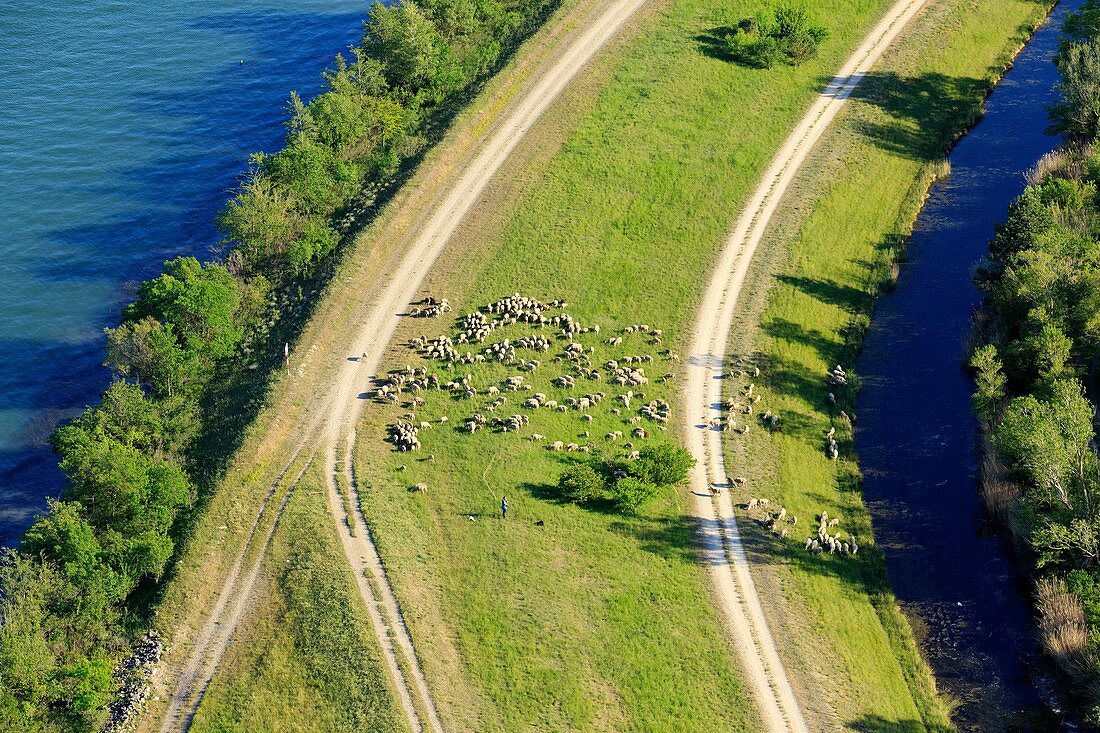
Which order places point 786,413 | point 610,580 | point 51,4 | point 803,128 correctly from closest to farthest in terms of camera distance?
point 610,580, point 786,413, point 803,128, point 51,4

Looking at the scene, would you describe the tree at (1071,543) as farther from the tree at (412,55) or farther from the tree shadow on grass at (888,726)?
the tree at (412,55)

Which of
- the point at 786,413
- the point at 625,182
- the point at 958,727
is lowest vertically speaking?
the point at 958,727

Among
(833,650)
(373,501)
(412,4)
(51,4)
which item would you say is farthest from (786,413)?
(51,4)

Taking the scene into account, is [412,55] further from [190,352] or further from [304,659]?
[304,659]

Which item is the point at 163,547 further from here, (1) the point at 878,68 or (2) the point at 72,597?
(1) the point at 878,68

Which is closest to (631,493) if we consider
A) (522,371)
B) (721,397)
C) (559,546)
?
(559,546)

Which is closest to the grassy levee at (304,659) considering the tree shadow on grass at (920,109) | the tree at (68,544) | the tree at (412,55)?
the tree at (68,544)

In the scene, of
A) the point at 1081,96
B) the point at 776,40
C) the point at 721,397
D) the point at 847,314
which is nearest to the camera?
the point at 721,397
